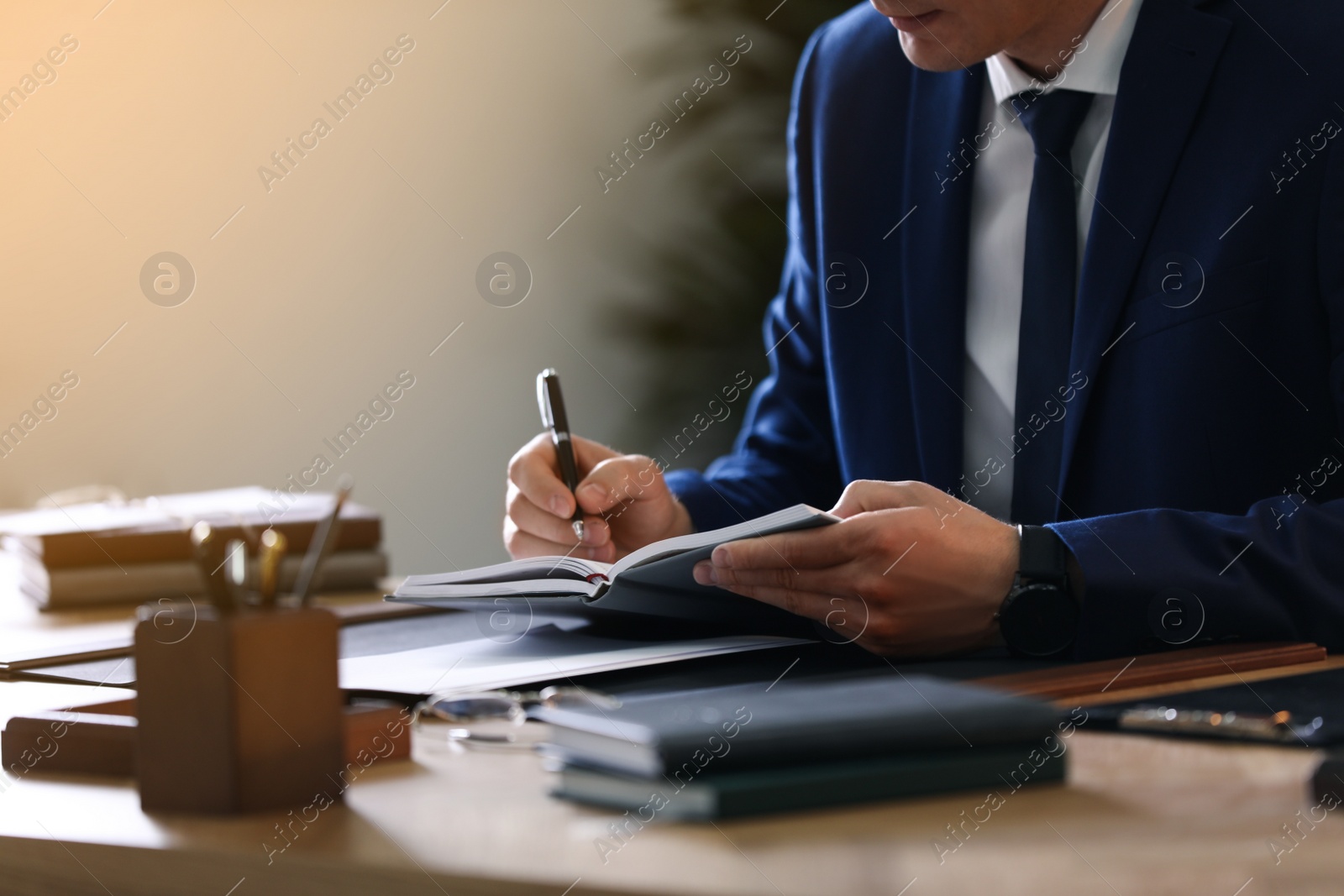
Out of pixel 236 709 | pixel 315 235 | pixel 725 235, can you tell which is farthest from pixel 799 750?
pixel 315 235

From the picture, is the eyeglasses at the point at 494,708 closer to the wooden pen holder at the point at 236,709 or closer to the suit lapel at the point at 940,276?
the wooden pen holder at the point at 236,709

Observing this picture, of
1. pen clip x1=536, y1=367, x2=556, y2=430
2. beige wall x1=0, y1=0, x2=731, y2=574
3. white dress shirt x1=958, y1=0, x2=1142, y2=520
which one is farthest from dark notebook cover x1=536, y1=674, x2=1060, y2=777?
beige wall x1=0, y1=0, x2=731, y2=574

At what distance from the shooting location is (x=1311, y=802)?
603 mm

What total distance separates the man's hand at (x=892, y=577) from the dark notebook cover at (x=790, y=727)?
337 millimetres

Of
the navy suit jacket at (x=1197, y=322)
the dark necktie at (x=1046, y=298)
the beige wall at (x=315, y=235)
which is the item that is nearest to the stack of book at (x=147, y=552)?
the navy suit jacket at (x=1197, y=322)

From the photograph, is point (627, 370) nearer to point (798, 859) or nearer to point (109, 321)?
point (109, 321)

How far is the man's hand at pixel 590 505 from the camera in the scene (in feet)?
4.50

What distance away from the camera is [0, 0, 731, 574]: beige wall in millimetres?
3449

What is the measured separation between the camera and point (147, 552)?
5.51 feet

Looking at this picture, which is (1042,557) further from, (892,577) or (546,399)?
(546,399)

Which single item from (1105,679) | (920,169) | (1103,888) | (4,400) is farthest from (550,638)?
(4,400)

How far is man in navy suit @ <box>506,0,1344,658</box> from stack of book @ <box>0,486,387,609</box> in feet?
1.39

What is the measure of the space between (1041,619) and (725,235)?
217 centimetres

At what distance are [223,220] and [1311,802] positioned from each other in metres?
3.40
